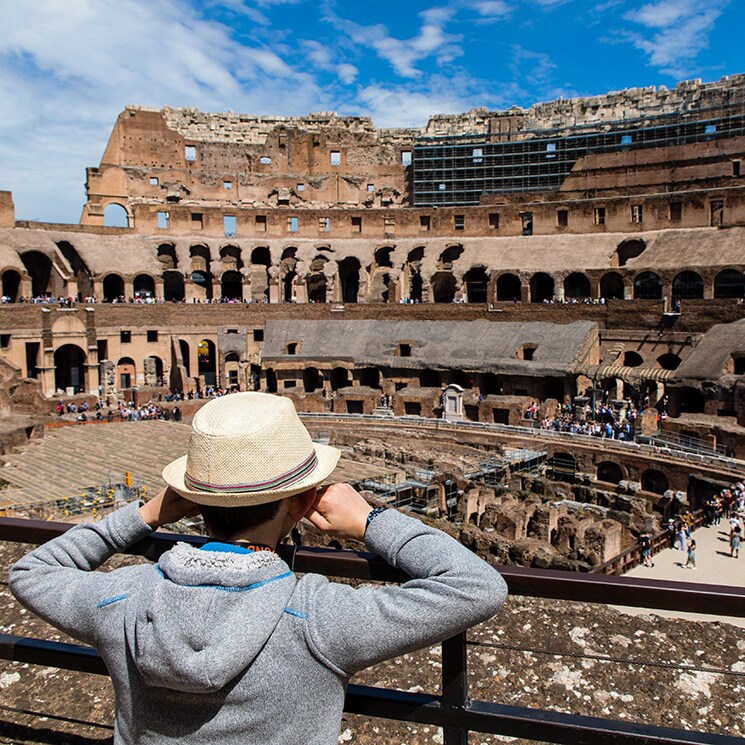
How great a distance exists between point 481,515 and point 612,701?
51.3ft

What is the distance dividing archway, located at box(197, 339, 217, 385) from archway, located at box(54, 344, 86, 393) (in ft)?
22.2

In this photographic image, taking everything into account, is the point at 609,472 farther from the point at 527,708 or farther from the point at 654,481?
the point at 527,708

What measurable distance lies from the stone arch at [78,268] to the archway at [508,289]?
23.7m

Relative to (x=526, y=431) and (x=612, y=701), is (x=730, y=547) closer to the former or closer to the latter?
(x=526, y=431)

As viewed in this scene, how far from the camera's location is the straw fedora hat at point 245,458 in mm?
2107

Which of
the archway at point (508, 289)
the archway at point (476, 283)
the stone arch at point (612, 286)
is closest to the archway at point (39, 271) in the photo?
the archway at point (476, 283)

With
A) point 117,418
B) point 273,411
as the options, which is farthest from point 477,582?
point 117,418

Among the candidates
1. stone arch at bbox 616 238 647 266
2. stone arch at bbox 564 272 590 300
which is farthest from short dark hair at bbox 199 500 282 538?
stone arch at bbox 564 272 590 300

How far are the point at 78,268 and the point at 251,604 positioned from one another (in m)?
42.6

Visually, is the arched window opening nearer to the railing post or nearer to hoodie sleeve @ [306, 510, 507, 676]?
the railing post

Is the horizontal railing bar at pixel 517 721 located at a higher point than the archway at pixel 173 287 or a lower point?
lower

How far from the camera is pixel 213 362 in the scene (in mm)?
45188

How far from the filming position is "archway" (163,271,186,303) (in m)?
44.9

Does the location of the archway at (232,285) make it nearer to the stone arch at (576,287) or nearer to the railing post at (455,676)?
the stone arch at (576,287)
